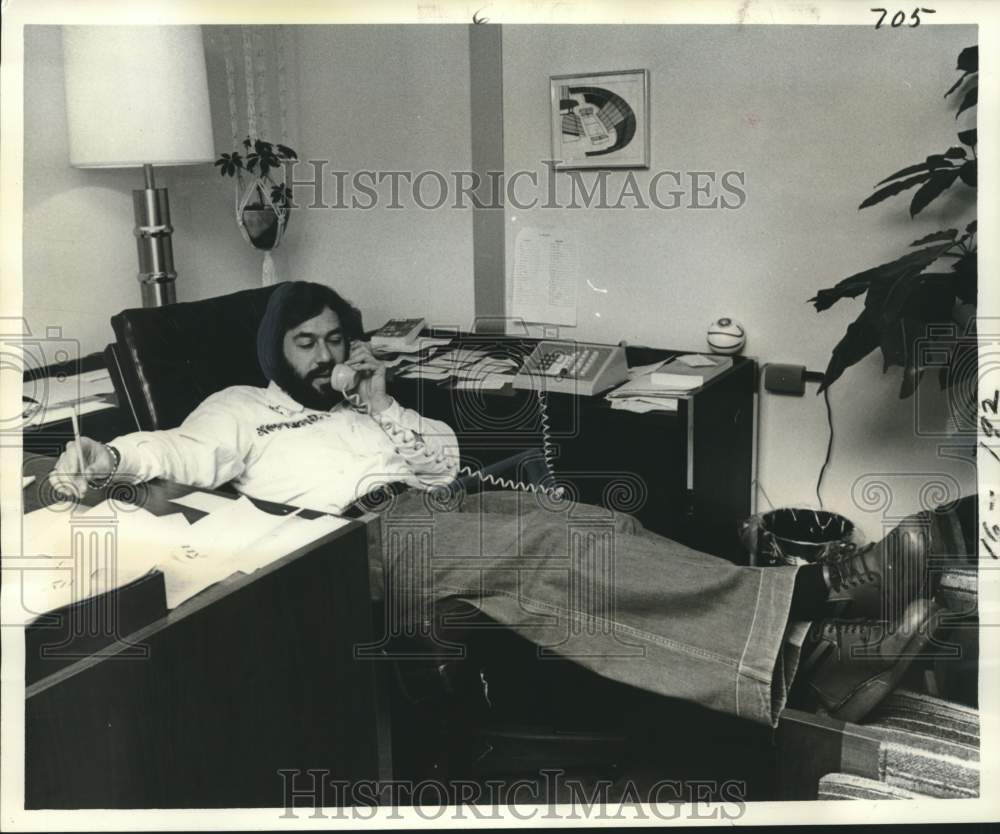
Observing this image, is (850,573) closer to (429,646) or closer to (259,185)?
(429,646)

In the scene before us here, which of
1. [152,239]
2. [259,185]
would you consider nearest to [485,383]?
[259,185]

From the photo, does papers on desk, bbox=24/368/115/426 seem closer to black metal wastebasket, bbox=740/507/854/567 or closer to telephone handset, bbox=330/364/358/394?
telephone handset, bbox=330/364/358/394

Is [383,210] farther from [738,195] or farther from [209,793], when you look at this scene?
[209,793]

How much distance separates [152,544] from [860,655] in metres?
1.04

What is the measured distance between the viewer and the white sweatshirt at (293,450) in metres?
1.59

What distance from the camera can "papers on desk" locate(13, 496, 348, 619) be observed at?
113 centimetres

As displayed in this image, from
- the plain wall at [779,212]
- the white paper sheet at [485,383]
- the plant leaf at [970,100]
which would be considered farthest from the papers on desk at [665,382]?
the plant leaf at [970,100]

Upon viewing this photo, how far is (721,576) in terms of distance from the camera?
4.44 ft

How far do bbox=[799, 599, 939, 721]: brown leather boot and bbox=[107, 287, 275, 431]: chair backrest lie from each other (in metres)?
1.11

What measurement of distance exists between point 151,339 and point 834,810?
1.38 m

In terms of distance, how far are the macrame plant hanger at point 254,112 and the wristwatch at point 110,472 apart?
31.9 inches

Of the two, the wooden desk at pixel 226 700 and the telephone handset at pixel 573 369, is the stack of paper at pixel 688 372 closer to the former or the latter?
the telephone handset at pixel 573 369

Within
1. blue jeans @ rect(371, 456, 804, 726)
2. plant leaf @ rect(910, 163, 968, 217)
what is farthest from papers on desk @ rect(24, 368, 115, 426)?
plant leaf @ rect(910, 163, 968, 217)

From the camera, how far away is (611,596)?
1428 mm
